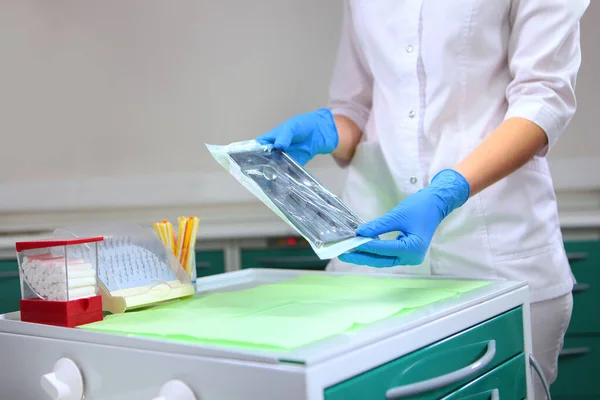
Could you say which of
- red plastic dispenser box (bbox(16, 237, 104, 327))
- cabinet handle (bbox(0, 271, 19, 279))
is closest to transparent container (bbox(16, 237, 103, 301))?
red plastic dispenser box (bbox(16, 237, 104, 327))

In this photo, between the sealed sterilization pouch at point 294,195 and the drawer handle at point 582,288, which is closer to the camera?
the sealed sterilization pouch at point 294,195

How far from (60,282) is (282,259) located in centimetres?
156

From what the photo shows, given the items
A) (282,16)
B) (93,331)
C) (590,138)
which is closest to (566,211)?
(590,138)

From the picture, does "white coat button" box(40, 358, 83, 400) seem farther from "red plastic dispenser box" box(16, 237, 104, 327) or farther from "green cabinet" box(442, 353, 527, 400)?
"green cabinet" box(442, 353, 527, 400)

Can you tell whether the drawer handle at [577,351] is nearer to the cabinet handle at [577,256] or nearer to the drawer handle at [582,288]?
the drawer handle at [582,288]

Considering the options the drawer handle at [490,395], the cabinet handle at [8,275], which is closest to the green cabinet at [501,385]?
the drawer handle at [490,395]

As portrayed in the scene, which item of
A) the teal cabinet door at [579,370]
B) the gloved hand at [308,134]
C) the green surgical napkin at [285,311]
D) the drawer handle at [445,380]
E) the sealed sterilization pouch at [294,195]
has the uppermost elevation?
the gloved hand at [308,134]

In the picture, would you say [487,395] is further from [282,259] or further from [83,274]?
[282,259]

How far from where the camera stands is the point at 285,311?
0.92m

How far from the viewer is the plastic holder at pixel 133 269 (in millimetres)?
1005

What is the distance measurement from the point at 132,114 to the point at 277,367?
8.05 ft

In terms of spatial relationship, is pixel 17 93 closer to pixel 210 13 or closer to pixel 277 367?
pixel 210 13

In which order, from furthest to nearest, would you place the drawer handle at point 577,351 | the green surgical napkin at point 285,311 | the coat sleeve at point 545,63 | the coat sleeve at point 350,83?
the drawer handle at point 577,351 → the coat sleeve at point 350,83 → the coat sleeve at point 545,63 → the green surgical napkin at point 285,311

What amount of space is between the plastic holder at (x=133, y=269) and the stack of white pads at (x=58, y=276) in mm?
76
